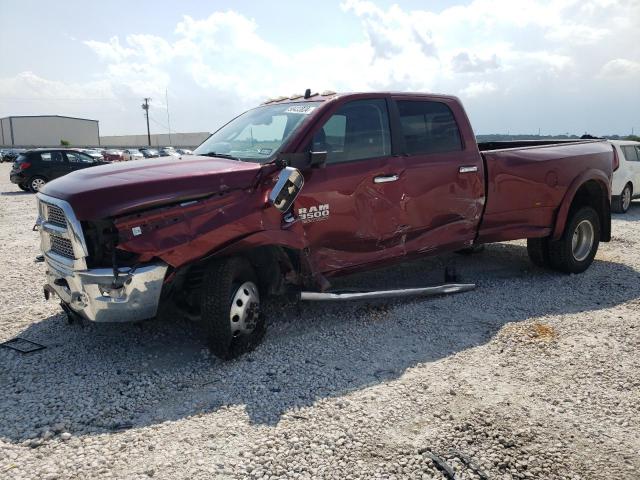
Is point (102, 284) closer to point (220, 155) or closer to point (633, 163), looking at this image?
point (220, 155)

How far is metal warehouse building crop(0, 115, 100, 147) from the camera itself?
96312 millimetres

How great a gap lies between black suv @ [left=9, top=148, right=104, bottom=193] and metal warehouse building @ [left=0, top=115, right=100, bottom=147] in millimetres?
82735

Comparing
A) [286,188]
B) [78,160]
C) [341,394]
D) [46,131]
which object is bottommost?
[341,394]

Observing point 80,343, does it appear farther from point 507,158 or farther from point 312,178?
point 507,158

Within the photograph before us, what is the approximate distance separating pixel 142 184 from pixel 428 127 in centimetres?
301

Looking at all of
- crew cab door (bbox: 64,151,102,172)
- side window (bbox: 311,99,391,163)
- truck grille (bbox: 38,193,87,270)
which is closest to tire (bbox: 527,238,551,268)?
side window (bbox: 311,99,391,163)

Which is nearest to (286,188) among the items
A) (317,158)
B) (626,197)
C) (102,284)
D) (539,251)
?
(317,158)

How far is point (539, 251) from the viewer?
6809mm

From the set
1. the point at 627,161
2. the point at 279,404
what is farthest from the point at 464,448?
the point at 627,161

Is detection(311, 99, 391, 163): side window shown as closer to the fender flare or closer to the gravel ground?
the gravel ground

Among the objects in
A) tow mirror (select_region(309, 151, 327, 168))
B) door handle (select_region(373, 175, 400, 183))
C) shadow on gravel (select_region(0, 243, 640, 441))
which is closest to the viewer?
shadow on gravel (select_region(0, 243, 640, 441))

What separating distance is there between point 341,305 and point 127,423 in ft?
8.59

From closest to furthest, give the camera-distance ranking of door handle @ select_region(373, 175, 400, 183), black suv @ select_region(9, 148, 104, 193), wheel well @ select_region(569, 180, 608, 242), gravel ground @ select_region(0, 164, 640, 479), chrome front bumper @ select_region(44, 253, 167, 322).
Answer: gravel ground @ select_region(0, 164, 640, 479), chrome front bumper @ select_region(44, 253, 167, 322), door handle @ select_region(373, 175, 400, 183), wheel well @ select_region(569, 180, 608, 242), black suv @ select_region(9, 148, 104, 193)

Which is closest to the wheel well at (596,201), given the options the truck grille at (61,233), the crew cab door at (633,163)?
the truck grille at (61,233)
